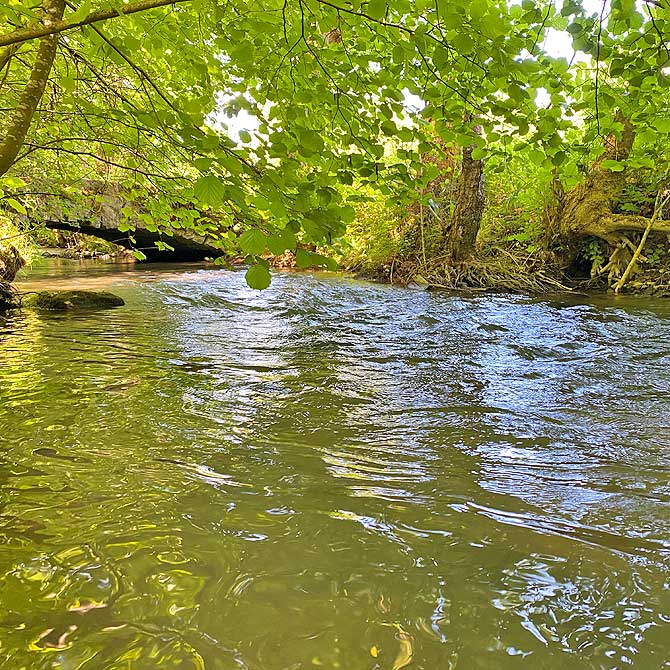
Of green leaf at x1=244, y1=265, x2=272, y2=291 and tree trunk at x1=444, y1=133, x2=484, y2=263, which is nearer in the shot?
green leaf at x1=244, y1=265, x2=272, y2=291

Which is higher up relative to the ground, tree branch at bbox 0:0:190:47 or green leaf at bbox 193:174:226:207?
tree branch at bbox 0:0:190:47

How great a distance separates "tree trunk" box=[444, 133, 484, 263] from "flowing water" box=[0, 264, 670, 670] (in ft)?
25.1

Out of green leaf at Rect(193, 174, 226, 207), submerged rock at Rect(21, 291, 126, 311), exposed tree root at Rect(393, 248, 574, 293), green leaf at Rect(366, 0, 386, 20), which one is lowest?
Result: submerged rock at Rect(21, 291, 126, 311)

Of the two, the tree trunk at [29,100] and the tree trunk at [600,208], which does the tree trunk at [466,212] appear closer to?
the tree trunk at [600,208]

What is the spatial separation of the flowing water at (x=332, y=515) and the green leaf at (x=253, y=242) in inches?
38.6

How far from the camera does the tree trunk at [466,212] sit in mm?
10716

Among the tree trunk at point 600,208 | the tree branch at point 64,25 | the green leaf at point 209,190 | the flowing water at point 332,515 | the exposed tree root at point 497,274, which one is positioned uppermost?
the tree trunk at point 600,208

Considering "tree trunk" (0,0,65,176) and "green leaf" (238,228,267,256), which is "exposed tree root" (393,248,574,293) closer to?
"tree trunk" (0,0,65,176)

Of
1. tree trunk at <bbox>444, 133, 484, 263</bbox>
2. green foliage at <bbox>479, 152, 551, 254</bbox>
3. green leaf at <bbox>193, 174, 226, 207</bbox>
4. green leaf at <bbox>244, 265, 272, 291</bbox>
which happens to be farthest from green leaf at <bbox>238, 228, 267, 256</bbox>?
tree trunk at <bbox>444, 133, 484, 263</bbox>

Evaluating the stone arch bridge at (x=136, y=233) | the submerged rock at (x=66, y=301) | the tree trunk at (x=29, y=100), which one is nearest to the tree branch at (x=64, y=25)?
the tree trunk at (x=29, y=100)

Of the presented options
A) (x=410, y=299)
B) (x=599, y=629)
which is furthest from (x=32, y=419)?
(x=410, y=299)

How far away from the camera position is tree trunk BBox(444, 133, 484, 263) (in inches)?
422

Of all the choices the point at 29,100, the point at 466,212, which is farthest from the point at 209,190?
the point at 466,212

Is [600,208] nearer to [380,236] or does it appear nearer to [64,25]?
[380,236]
